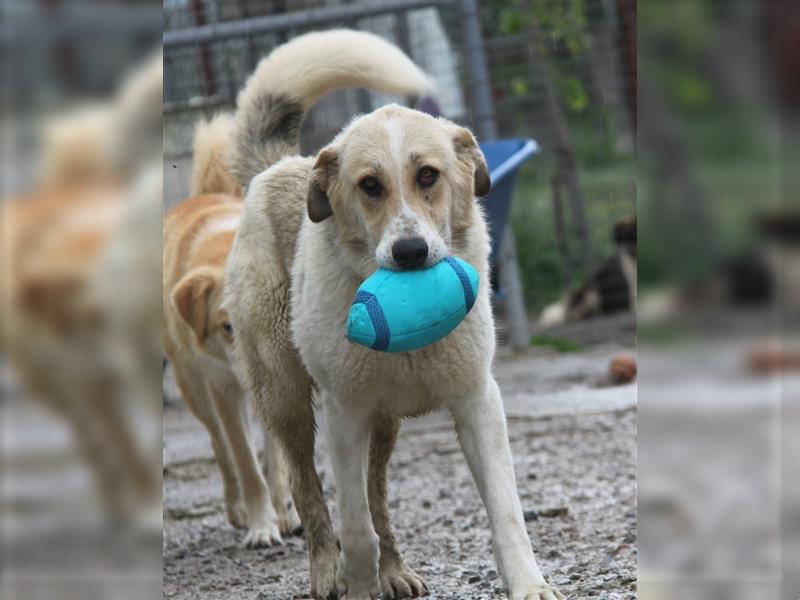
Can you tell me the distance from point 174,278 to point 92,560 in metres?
3.95

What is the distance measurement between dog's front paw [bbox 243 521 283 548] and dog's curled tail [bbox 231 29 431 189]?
4.80 feet

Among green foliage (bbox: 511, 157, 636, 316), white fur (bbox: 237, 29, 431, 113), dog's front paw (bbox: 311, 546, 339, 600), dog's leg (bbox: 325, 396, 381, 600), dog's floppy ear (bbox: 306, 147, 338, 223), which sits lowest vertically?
green foliage (bbox: 511, 157, 636, 316)

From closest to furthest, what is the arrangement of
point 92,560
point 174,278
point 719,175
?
point 719,175 < point 92,560 < point 174,278

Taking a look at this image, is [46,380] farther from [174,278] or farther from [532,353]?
[532,353]

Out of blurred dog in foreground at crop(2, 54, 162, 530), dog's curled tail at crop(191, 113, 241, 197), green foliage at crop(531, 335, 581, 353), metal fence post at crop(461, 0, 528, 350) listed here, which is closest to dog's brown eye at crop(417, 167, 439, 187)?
blurred dog in foreground at crop(2, 54, 162, 530)

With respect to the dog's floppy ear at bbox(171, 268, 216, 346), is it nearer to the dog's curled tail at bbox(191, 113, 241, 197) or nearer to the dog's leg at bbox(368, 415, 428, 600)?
the dog's curled tail at bbox(191, 113, 241, 197)

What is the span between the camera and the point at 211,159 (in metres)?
5.22

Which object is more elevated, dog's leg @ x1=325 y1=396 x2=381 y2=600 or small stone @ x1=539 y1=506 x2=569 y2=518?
dog's leg @ x1=325 y1=396 x2=381 y2=600

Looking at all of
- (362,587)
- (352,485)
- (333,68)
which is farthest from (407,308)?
(333,68)

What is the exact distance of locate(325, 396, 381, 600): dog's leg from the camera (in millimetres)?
3301

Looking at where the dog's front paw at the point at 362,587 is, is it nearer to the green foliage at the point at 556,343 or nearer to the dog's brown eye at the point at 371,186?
the dog's brown eye at the point at 371,186

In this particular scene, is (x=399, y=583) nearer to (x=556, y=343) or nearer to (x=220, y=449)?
(x=220, y=449)

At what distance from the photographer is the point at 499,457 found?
10.5ft

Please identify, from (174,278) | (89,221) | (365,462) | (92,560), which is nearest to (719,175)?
(89,221)
